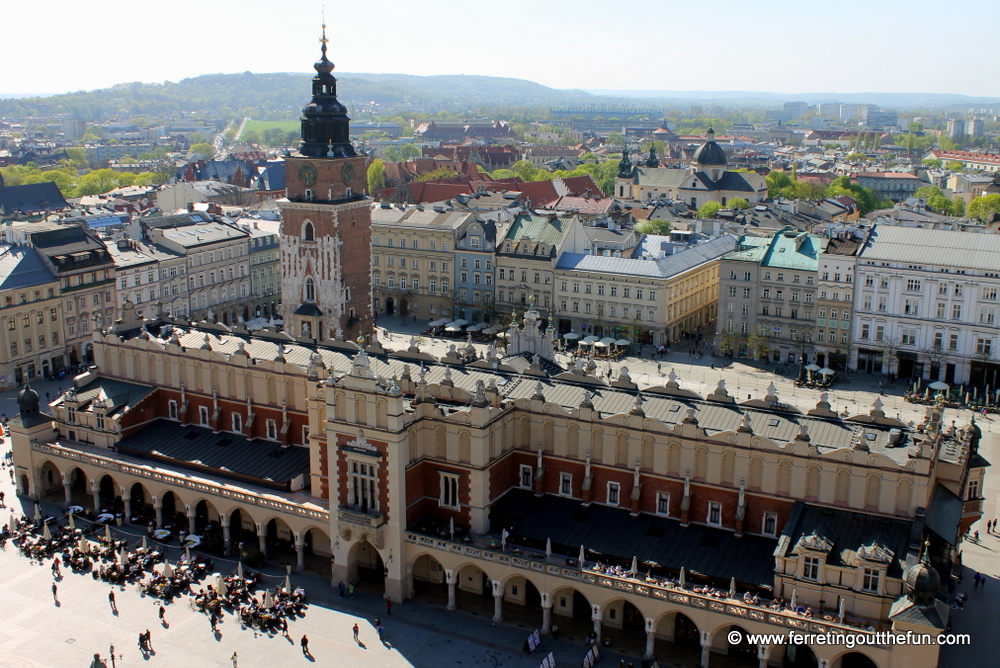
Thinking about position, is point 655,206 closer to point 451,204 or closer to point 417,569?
point 451,204

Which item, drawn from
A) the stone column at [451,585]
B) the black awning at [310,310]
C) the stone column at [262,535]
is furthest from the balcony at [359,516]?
the black awning at [310,310]

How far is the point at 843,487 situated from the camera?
56.1 m

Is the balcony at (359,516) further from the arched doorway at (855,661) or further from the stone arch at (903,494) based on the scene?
the stone arch at (903,494)

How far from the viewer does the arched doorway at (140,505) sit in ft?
239

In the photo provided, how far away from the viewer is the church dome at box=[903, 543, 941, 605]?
156 ft

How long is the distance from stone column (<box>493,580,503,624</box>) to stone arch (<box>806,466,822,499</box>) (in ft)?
61.1

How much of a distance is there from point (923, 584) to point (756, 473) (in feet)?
41.1

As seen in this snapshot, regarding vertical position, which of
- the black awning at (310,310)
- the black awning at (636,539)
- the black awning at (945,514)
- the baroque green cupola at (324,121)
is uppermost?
the baroque green cupola at (324,121)

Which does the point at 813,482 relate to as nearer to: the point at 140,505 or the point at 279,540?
the point at 279,540

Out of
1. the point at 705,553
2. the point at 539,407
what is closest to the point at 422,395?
the point at 539,407

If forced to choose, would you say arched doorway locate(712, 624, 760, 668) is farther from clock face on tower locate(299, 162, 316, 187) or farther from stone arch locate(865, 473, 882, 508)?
clock face on tower locate(299, 162, 316, 187)

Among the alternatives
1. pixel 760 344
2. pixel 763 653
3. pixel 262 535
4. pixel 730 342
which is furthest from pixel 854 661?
pixel 730 342

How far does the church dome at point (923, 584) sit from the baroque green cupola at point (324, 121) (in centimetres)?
6655

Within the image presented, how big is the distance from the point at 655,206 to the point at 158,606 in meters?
132
